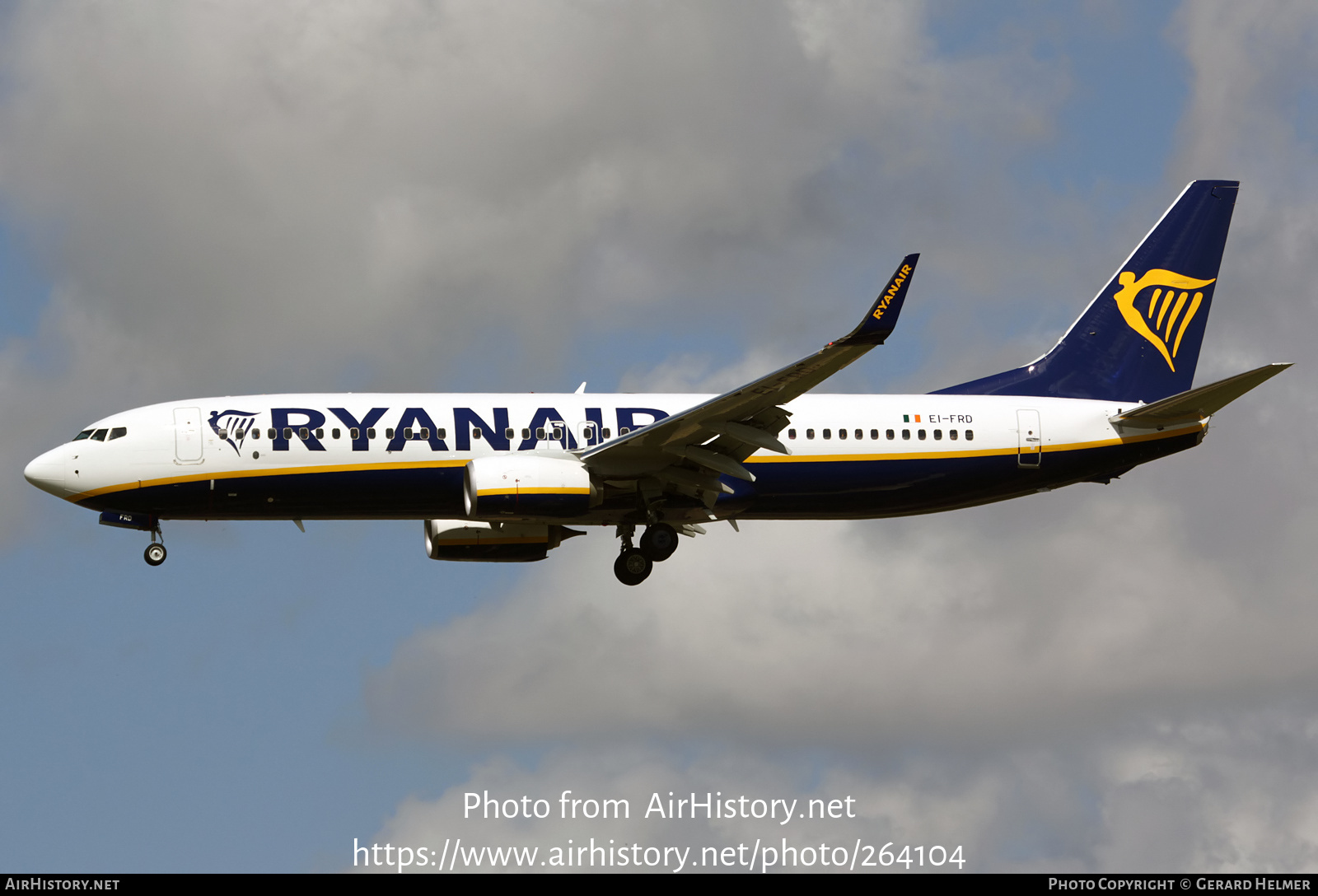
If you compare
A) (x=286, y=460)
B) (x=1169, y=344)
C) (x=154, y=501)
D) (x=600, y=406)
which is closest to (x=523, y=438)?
(x=600, y=406)

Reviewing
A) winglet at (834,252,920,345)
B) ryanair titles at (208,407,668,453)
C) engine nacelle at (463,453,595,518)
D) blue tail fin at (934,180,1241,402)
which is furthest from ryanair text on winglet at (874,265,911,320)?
blue tail fin at (934,180,1241,402)

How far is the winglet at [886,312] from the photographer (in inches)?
1426

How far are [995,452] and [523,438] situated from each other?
492 inches

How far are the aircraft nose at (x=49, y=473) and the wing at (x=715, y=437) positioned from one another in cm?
1269

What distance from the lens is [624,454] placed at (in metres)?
42.8

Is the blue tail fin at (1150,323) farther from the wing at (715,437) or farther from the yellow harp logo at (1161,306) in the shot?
the wing at (715,437)

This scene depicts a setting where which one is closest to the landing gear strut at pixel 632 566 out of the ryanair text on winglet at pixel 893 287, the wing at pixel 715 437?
the wing at pixel 715 437

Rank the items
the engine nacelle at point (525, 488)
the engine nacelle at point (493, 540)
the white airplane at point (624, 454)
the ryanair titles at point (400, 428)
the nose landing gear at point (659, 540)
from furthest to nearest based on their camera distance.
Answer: the engine nacelle at point (493, 540), the nose landing gear at point (659, 540), the ryanair titles at point (400, 428), the white airplane at point (624, 454), the engine nacelle at point (525, 488)

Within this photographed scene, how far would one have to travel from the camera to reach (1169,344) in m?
51.3

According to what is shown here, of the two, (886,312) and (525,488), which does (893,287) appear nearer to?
(886,312)

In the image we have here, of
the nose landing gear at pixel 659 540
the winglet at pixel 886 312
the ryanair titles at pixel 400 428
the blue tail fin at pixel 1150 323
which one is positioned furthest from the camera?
the blue tail fin at pixel 1150 323
